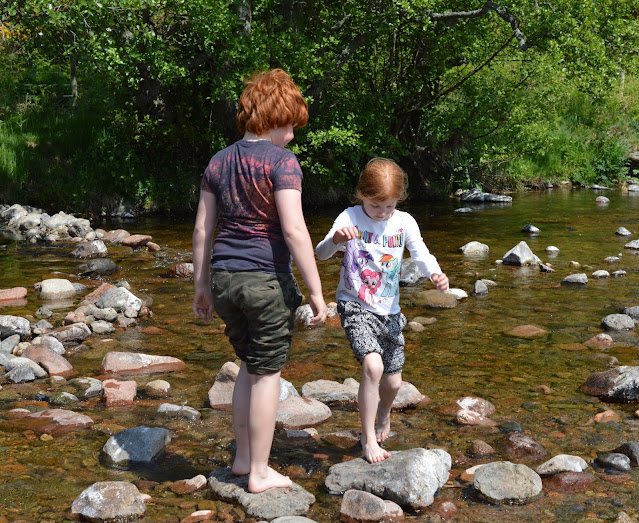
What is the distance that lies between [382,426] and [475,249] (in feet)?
23.8

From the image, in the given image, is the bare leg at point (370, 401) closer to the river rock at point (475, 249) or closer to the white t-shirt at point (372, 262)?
the white t-shirt at point (372, 262)

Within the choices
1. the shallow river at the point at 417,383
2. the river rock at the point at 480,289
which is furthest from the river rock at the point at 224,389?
the river rock at the point at 480,289

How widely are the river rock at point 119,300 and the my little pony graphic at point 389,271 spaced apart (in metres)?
3.89

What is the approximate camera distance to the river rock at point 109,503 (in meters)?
3.39

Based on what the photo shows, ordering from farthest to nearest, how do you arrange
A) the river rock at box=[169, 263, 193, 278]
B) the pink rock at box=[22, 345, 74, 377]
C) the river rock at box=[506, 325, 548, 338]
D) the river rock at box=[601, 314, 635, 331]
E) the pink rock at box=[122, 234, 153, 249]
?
the pink rock at box=[122, 234, 153, 249]
the river rock at box=[169, 263, 193, 278]
the river rock at box=[601, 314, 635, 331]
the river rock at box=[506, 325, 548, 338]
the pink rock at box=[22, 345, 74, 377]

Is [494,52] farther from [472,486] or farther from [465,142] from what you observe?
[472,486]

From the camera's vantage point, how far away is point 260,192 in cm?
351

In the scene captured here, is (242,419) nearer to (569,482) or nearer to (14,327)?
(569,482)

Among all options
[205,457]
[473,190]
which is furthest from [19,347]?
[473,190]

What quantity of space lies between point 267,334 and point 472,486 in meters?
1.27

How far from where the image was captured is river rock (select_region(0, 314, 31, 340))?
253 inches

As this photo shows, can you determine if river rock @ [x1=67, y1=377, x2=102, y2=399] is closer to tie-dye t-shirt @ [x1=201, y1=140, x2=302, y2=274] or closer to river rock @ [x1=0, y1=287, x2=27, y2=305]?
tie-dye t-shirt @ [x1=201, y1=140, x2=302, y2=274]

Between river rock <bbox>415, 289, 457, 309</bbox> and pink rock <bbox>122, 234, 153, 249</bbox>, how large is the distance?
208 inches

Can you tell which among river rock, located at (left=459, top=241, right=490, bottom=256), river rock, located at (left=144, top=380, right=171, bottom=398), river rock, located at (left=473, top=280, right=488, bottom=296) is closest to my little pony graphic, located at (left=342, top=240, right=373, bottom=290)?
river rock, located at (left=144, top=380, right=171, bottom=398)
